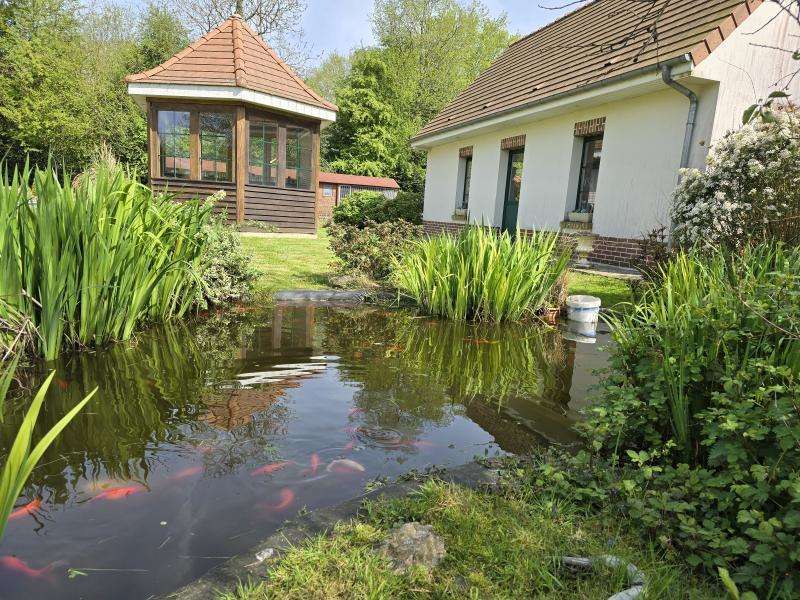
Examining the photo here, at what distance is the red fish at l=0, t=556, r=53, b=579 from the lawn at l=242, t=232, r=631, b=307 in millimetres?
4798

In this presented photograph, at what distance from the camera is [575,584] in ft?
4.97

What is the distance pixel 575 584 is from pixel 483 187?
1251 cm

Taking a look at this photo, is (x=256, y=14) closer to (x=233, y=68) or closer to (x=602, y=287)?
(x=233, y=68)

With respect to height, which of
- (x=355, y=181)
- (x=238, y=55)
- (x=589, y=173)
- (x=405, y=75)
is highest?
(x=405, y=75)

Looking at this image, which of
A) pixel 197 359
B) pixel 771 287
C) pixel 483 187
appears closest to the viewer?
pixel 771 287

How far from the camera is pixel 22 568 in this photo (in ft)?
5.24

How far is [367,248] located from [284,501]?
555 centimetres

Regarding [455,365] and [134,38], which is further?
[134,38]

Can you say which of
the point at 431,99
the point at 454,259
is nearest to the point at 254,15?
the point at 431,99

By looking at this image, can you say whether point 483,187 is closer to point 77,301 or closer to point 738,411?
point 77,301

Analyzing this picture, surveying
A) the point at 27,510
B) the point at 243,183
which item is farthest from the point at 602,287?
the point at 243,183

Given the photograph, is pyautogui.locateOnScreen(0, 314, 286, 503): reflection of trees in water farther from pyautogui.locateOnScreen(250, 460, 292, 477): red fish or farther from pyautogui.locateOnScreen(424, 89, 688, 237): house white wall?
pyautogui.locateOnScreen(424, 89, 688, 237): house white wall

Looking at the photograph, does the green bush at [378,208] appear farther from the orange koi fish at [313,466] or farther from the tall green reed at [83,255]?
the orange koi fish at [313,466]

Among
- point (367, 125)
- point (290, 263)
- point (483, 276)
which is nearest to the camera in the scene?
point (483, 276)
